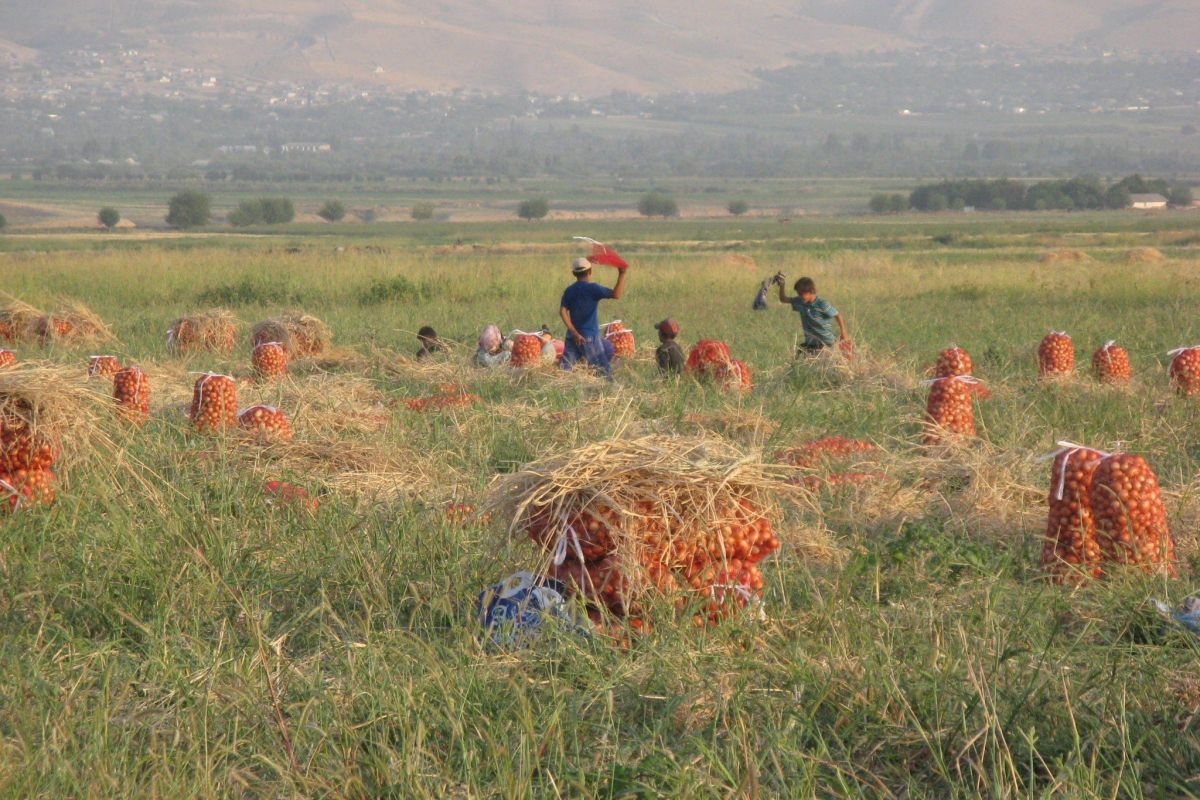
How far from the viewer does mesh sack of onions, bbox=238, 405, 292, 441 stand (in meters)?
7.80

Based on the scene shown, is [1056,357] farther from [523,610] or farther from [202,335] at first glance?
[202,335]

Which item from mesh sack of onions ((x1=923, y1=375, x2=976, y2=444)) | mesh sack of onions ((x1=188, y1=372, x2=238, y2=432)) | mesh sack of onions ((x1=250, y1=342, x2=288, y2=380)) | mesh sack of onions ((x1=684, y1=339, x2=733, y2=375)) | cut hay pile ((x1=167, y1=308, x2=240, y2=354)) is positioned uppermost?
mesh sack of onions ((x1=923, y1=375, x2=976, y2=444))

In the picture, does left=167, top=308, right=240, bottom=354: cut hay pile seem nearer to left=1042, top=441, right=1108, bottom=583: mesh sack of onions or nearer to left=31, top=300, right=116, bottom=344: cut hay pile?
left=31, top=300, right=116, bottom=344: cut hay pile

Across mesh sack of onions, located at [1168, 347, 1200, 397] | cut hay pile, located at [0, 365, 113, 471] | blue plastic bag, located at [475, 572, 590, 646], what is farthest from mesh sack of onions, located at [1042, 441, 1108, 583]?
mesh sack of onions, located at [1168, 347, 1200, 397]

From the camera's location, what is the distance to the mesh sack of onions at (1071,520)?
534cm

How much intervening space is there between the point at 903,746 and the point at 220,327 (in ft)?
40.6

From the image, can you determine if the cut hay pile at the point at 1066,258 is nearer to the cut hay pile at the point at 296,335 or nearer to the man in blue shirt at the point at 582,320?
the cut hay pile at the point at 296,335

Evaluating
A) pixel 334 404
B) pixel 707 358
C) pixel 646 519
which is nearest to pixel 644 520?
Result: pixel 646 519

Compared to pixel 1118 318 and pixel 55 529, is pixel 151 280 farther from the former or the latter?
pixel 55 529

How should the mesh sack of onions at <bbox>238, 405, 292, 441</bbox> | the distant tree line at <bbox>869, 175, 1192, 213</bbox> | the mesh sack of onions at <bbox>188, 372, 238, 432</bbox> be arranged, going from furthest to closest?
the distant tree line at <bbox>869, 175, 1192, 213</bbox> < the mesh sack of onions at <bbox>188, 372, 238, 432</bbox> < the mesh sack of onions at <bbox>238, 405, 292, 441</bbox>

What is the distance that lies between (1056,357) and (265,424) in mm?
6373

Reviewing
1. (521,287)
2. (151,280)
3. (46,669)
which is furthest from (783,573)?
(151,280)

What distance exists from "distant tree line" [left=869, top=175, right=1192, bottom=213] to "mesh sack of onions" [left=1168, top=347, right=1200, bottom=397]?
102 metres

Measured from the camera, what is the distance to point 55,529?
18.5 feet
